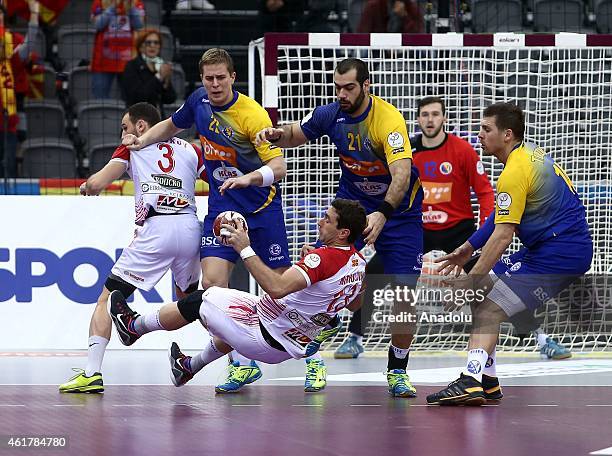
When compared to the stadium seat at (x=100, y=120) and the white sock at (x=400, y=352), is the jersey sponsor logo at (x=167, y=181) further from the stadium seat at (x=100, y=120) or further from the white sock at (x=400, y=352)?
the stadium seat at (x=100, y=120)

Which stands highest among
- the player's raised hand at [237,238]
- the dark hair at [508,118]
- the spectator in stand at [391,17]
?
the spectator in stand at [391,17]

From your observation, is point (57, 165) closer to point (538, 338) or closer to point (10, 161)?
point (10, 161)

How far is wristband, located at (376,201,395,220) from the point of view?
8391mm

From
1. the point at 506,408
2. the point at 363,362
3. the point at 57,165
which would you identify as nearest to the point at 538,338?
the point at 363,362

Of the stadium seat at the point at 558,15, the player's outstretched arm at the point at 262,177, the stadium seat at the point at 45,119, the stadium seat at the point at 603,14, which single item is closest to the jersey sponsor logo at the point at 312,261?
the player's outstretched arm at the point at 262,177

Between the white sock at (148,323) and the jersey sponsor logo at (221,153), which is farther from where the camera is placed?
the jersey sponsor logo at (221,153)

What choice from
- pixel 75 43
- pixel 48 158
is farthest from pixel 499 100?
pixel 75 43

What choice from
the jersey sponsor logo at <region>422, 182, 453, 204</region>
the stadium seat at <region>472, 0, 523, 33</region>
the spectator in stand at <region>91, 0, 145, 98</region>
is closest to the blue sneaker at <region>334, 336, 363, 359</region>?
the jersey sponsor logo at <region>422, 182, 453, 204</region>

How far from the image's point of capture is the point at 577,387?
31.1 feet

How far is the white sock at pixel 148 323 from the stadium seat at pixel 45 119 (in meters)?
6.95

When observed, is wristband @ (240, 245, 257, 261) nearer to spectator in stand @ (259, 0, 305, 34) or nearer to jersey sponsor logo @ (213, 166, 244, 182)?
jersey sponsor logo @ (213, 166, 244, 182)

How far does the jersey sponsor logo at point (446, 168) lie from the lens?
11172mm

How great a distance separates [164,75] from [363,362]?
4802 mm

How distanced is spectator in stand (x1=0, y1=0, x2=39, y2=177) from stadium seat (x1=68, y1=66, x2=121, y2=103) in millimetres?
545
